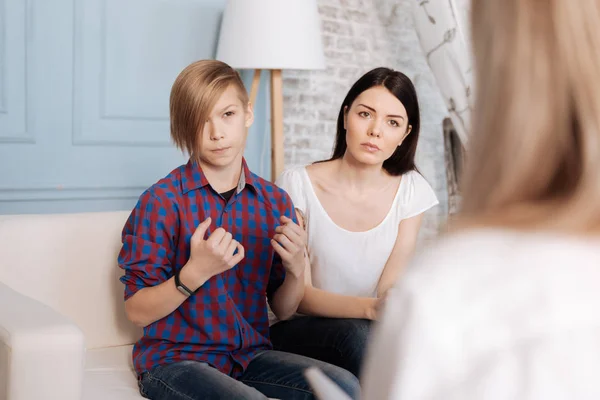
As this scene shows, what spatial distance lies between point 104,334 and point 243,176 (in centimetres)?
59

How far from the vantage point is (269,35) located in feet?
11.0

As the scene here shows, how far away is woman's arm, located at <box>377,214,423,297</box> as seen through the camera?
7.73 ft

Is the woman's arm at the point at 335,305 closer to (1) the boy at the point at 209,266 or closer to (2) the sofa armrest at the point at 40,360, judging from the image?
(1) the boy at the point at 209,266

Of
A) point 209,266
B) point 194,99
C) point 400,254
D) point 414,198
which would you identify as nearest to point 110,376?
point 209,266

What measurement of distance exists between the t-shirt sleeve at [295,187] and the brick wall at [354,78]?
1622 millimetres

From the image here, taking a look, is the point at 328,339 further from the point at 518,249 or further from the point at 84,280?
the point at 518,249

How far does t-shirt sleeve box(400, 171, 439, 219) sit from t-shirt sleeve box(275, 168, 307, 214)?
32cm

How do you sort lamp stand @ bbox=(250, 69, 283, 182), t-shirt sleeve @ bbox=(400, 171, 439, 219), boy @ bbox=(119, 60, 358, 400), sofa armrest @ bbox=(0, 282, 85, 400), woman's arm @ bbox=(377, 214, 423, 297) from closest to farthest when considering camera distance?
sofa armrest @ bbox=(0, 282, 85, 400) → boy @ bbox=(119, 60, 358, 400) → woman's arm @ bbox=(377, 214, 423, 297) → t-shirt sleeve @ bbox=(400, 171, 439, 219) → lamp stand @ bbox=(250, 69, 283, 182)

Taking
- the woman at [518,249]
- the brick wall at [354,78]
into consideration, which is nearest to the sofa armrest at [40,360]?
the woman at [518,249]

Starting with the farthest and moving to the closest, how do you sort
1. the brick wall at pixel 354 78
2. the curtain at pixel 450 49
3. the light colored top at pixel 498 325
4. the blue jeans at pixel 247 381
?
the brick wall at pixel 354 78 < the curtain at pixel 450 49 < the blue jeans at pixel 247 381 < the light colored top at pixel 498 325

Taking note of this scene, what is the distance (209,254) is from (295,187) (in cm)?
68

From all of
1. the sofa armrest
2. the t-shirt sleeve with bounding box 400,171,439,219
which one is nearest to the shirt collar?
the sofa armrest

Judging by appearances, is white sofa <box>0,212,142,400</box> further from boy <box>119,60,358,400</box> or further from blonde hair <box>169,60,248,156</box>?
blonde hair <box>169,60,248,156</box>

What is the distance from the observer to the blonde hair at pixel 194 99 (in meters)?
A: 1.99
